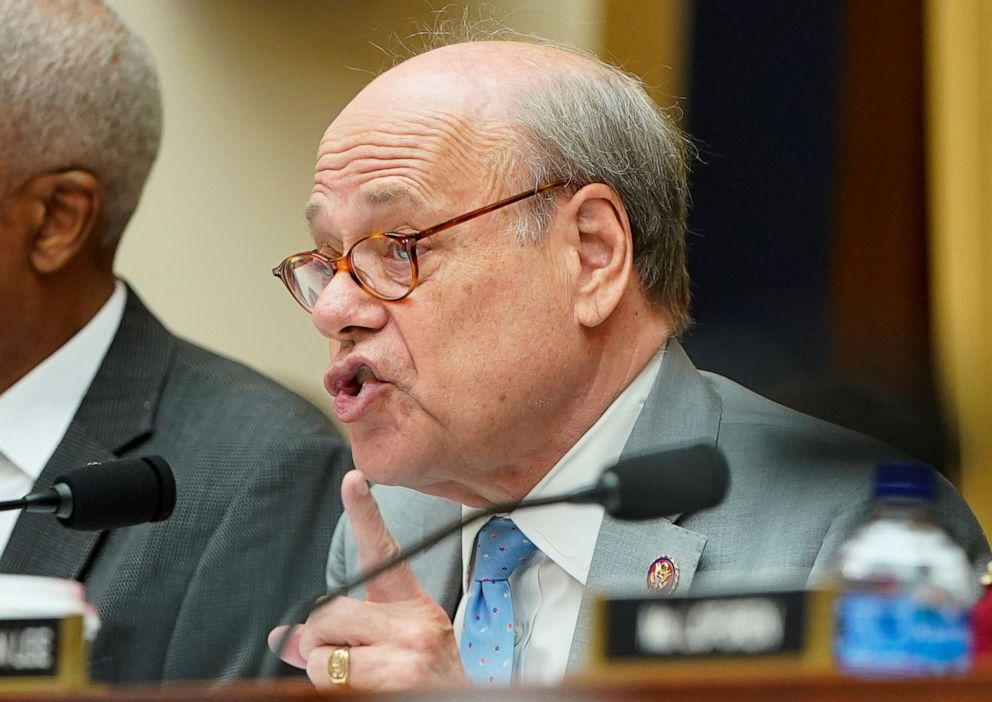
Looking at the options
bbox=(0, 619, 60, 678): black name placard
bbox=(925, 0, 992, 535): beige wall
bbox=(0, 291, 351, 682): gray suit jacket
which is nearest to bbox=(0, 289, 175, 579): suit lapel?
bbox=(0, 291, 351, 682): gray suit jacket

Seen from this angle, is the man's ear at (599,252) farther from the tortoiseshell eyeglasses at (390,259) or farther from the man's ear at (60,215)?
the man's ear at (60,215)

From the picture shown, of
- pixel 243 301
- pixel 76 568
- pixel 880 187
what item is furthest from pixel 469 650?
pixel 243 301

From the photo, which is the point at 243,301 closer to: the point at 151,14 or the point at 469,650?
the point at 151,14

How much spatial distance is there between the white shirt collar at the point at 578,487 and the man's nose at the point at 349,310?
279 millimetres

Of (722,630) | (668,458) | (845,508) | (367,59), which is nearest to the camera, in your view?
(722,630)

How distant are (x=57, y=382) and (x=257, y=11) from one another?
119 cm

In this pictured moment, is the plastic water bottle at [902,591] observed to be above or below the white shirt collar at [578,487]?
above

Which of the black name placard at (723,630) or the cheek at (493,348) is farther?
the cheek at (493,348)

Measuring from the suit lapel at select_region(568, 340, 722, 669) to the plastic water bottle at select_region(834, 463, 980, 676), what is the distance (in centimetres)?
74

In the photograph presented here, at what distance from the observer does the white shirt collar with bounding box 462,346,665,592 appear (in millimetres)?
2064

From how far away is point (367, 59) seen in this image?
11.4 ft

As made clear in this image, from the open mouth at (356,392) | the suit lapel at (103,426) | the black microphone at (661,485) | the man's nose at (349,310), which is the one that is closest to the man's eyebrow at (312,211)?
the man's nose at (349,310)

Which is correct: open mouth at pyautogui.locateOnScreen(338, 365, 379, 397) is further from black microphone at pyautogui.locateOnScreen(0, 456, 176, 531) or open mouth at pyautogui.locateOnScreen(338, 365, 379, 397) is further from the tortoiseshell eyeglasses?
black microphone at pyautogui.locateOnScreen(0, 456, 176, 531)

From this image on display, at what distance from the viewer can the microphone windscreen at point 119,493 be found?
173 centimetres
